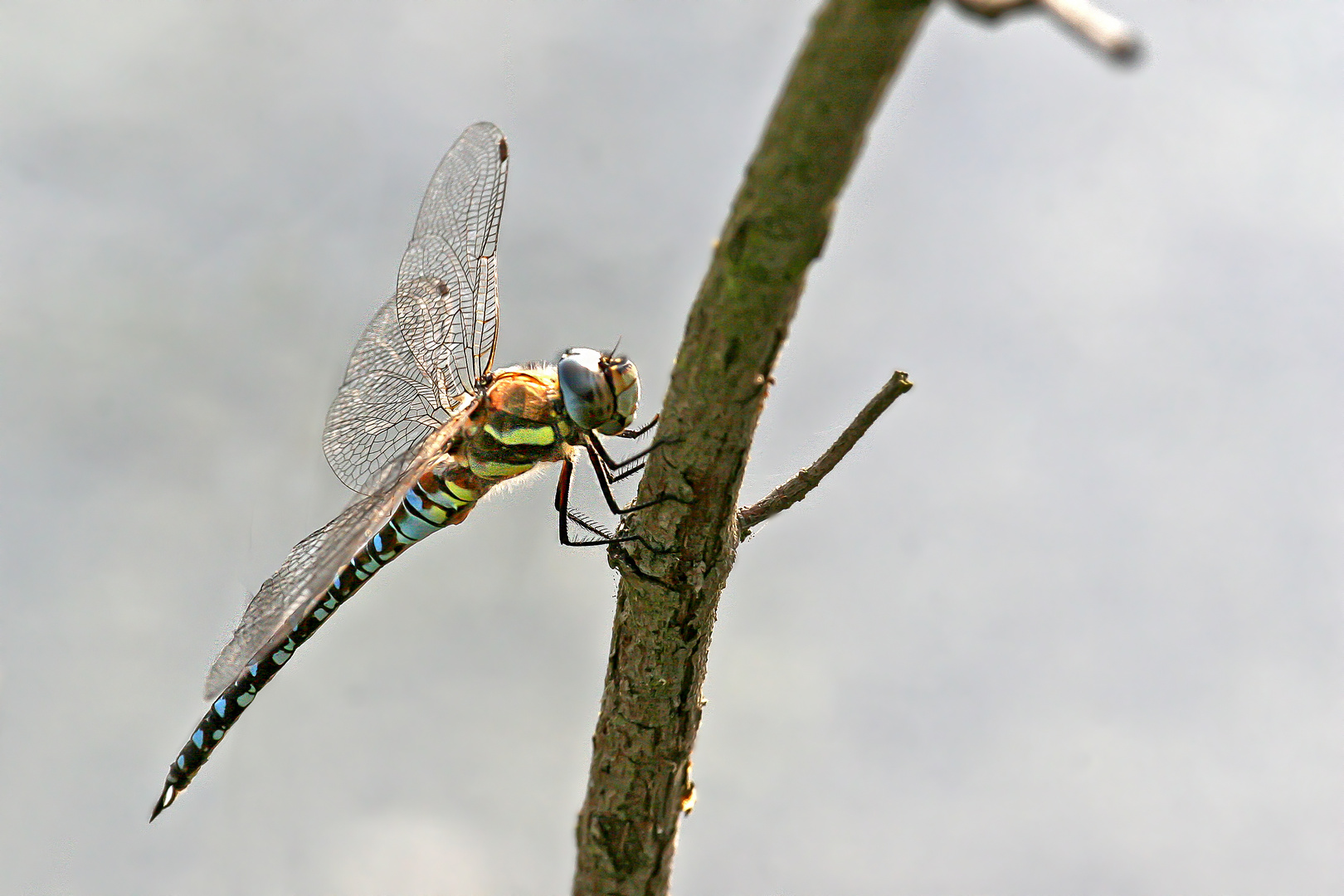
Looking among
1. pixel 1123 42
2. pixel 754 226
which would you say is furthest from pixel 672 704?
pixel 1123 42

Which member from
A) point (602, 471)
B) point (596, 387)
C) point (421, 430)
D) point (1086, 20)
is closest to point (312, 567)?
point (421, 430)

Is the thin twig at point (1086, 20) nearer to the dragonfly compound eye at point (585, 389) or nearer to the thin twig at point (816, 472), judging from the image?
the thin twig at point (816, 472)

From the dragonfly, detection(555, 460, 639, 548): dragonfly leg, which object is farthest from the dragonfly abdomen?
detection(555, 460, 639, 548): dragonfly leg

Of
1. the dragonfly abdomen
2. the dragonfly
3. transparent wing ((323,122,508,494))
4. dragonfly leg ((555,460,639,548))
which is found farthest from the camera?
transparent wing ((323,122,508,494))

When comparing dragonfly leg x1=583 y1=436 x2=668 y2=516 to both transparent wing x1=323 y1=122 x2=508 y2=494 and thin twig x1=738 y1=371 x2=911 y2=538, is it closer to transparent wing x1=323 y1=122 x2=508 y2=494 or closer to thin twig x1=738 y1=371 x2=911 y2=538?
thin twig x1=738 y1=371 x2=911 y2=538

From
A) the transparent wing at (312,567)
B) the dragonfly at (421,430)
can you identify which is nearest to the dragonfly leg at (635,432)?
the dragonfly at (421,430)

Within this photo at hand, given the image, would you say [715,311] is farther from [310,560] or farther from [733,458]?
[310,560]

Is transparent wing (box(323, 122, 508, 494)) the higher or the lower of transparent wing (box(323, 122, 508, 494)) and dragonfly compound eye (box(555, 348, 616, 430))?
the higher

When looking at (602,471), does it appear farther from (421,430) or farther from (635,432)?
(421,430)
